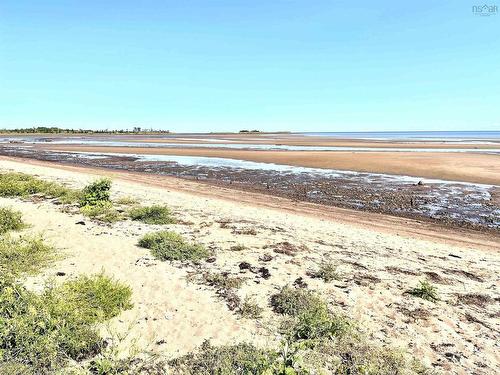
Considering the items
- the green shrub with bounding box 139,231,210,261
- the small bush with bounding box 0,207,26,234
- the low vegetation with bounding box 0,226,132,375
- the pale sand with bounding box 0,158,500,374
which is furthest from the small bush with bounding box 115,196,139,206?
the low vegetation with bounding box 0,226,132,375

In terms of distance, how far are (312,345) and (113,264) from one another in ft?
16.9

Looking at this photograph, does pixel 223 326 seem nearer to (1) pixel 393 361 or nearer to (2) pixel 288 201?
(1) pixel 393 361

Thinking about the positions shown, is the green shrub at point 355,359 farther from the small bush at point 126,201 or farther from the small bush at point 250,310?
the small bush at point 126,201

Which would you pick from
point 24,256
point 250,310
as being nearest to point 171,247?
point 24,256

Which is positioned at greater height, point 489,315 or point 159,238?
point 159,238

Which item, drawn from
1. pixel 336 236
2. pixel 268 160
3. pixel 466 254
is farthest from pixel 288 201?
pixel 268 160

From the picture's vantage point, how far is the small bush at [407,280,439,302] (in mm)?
6793

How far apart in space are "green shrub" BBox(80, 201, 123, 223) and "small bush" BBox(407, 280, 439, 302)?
9.33 meters

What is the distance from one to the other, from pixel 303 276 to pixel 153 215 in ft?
21.2

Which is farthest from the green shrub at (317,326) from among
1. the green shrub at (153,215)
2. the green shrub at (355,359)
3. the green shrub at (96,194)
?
the green shrub at (96,194)

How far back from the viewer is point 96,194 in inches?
540

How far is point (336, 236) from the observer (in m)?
→ 11.1

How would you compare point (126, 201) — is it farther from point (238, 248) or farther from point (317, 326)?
point (317, 326)

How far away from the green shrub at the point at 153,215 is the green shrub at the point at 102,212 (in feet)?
1.71
